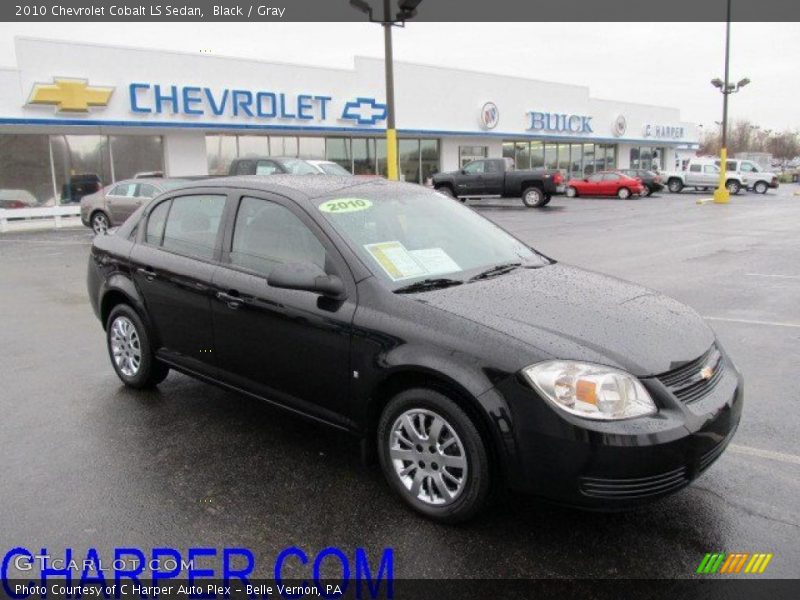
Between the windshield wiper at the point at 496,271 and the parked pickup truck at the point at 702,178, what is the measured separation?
37527 mm

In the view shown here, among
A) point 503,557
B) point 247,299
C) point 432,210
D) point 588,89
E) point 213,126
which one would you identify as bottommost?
point 503,557

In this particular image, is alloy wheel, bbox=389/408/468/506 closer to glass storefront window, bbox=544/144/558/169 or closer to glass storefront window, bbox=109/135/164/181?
glass storefront window, bbox=109/135/164/181

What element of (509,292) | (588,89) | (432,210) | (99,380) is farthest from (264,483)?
(588,89)

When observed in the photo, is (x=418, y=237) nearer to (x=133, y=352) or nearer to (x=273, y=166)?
(x=133, y=352)

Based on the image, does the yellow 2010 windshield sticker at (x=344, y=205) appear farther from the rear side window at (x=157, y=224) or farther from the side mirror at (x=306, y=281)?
the rear side window at (x=157, y=224)

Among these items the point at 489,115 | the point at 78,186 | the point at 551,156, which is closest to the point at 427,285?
the point at 78,186

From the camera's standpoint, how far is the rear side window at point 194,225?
4551 mm

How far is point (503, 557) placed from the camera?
3045mm

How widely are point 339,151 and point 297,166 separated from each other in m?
12.8

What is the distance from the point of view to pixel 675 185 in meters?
39.9

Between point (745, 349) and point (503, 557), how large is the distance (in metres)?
4.26

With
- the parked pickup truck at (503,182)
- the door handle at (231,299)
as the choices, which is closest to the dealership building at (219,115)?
the parked pickup truck at (503,182)

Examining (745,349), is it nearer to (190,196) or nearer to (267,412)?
(267,412)

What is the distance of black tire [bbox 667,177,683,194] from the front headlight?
132 ft
